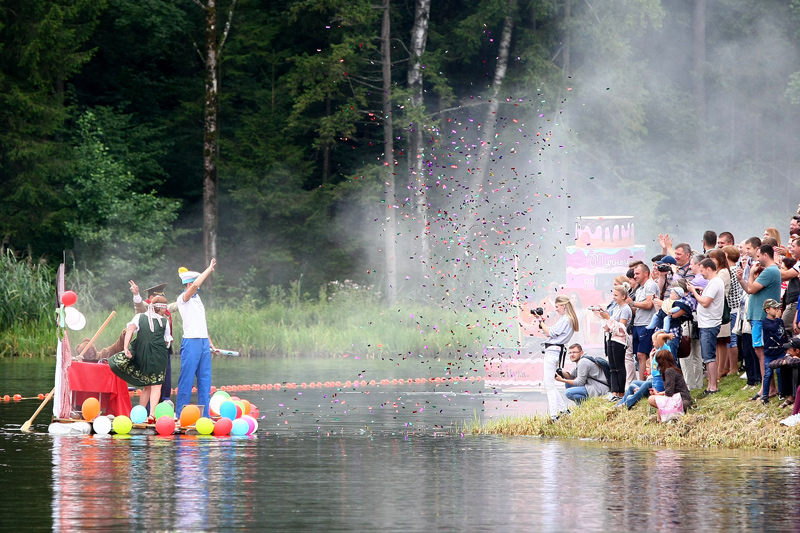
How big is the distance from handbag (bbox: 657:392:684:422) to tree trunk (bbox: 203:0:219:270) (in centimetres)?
3094

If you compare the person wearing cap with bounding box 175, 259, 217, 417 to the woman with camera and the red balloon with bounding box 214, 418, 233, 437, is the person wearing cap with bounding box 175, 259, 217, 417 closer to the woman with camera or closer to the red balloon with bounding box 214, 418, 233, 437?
the red balloon with bounding box 214, 418, 233, 437

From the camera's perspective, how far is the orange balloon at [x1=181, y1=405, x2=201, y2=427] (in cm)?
1692

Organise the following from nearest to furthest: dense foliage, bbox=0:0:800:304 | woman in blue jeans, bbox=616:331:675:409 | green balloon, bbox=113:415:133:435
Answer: woman in blue jeans, bbox=616:331:675:409 < green balloon, bbox=113:415:133:435 < dense foliage, bbox=0:0:800:304

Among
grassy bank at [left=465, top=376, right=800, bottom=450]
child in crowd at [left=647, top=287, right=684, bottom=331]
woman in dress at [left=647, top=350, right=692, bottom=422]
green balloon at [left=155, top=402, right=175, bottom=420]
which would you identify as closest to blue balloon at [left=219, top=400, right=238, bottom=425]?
green balloon at [left=155, top=402, right=175, bottom=420]

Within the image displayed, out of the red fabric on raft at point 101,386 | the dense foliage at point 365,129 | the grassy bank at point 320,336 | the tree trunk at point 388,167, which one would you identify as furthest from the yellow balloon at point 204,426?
the tree trunk at point 388,167

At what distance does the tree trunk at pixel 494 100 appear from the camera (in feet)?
150

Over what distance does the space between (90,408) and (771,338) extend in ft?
28.2

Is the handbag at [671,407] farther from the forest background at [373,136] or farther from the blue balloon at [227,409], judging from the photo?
the forest background at [373,136]

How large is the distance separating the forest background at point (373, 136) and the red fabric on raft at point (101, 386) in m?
21.5

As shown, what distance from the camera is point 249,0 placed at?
51.3m

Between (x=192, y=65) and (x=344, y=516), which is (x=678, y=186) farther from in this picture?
(x=344, y=516)

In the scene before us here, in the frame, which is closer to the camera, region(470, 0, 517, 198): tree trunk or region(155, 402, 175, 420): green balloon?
region(155, 402, 175, 420): green balloon

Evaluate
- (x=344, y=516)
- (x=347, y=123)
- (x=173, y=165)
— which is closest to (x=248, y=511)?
(x=344, y=516)

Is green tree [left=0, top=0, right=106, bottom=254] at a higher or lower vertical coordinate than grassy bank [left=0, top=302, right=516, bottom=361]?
higher
